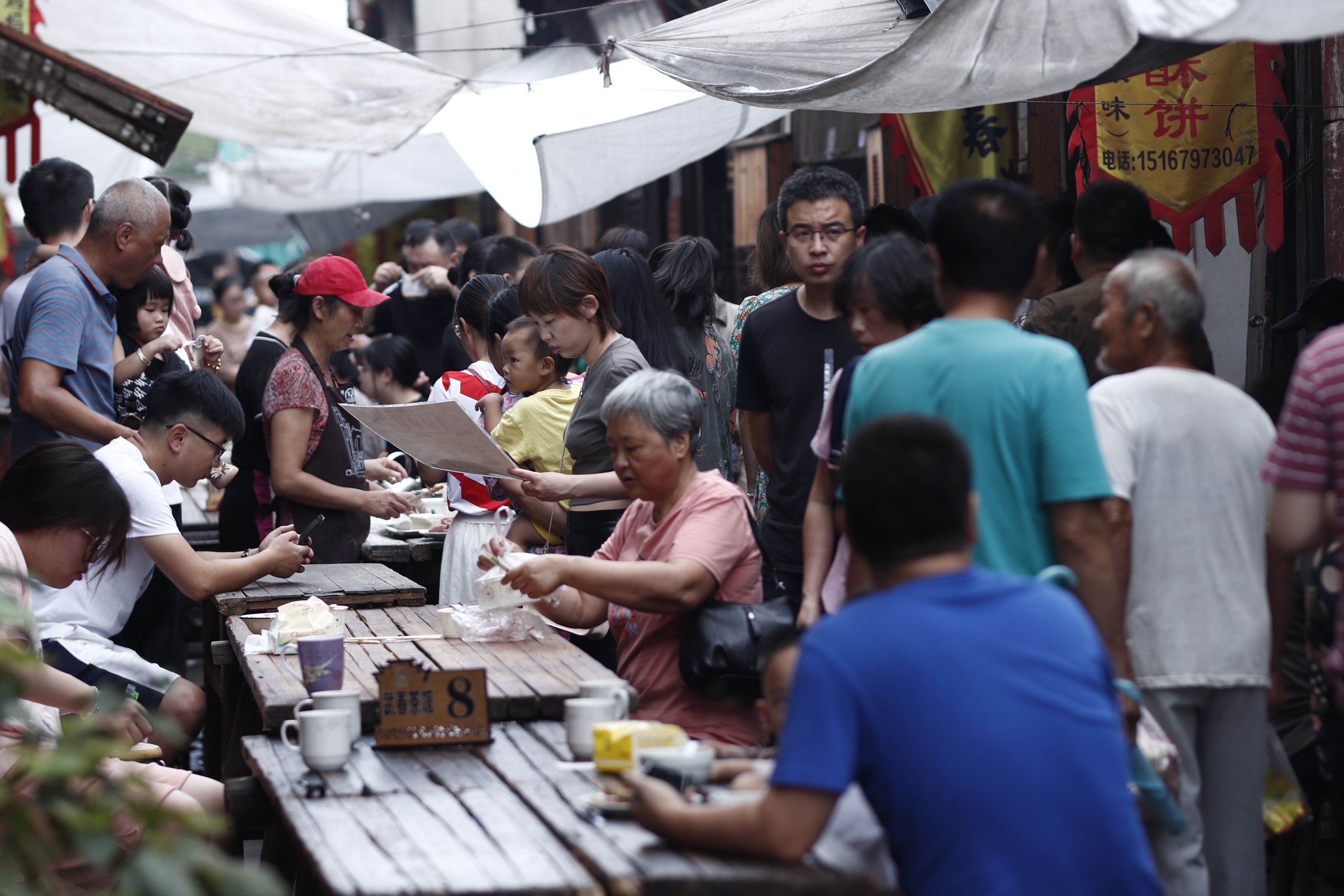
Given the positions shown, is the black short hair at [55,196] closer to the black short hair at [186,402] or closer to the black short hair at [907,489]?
the black short hair at [186,402]

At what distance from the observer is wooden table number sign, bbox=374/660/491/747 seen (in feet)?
9.27

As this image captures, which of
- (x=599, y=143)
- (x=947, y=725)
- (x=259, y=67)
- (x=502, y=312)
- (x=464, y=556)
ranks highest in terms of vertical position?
(x=259, y=67)

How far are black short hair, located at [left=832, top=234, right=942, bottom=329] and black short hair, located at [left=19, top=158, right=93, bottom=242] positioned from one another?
3.75m

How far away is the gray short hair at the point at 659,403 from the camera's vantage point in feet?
11.2

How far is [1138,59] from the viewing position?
362 cm

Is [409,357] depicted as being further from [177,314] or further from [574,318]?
[574,318]

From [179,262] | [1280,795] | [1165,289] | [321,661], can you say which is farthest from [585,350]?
[179,262]

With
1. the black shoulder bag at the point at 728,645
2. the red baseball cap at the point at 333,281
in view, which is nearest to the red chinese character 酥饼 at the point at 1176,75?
the black shoulder bag at the point at 728,645

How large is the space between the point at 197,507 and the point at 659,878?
22.8 ft

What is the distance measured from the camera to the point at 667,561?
334 centimetres

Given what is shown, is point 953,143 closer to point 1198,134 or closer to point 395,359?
point 1198,134

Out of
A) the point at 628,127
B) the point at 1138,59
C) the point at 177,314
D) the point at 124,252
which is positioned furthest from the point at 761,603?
the point at 628,127

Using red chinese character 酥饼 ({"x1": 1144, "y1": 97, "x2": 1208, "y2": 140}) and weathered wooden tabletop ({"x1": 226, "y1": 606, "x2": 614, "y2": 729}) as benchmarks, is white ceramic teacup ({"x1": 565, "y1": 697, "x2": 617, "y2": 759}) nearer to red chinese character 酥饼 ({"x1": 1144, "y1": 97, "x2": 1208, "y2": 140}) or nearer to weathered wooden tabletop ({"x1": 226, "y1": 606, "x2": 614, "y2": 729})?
weathered wooden tabletop ({"x1": 226, "y1": 606, "x2": 614, "y2": 729})

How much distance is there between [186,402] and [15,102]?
13.9 feet
